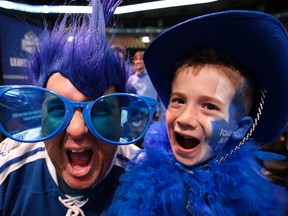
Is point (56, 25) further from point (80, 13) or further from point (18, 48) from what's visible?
point (18, 48)

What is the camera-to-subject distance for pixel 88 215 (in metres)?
0.73

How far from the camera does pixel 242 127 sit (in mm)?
658

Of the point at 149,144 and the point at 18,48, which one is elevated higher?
the point at 18,48

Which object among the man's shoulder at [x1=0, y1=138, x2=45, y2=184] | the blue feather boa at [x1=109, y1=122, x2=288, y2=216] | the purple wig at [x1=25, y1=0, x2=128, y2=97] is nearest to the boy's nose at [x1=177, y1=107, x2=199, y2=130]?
the blue feather boa at [x1=109, y1=122, x2=288, y2=216]

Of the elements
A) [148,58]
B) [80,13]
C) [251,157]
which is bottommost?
[251,157]

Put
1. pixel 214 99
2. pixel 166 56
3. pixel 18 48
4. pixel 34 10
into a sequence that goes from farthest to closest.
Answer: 1. pixel 18 48
2. pixel 34 10
3. pixel 166 56
4. pixel 214 99

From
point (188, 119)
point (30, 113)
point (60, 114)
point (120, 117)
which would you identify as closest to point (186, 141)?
point (188, 119)

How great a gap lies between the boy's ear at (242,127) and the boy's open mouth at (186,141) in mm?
102

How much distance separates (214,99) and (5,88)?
0.52m

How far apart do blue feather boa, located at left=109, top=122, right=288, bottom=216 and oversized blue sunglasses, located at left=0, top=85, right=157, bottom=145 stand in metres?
0.11

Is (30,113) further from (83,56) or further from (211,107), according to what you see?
(211,107)

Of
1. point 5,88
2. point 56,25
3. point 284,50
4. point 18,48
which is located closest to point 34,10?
point 56,25

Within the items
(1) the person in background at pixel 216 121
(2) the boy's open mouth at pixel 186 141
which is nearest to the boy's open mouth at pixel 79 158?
(1) the person in background at pixel 216 121

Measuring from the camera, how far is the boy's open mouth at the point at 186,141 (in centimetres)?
63
